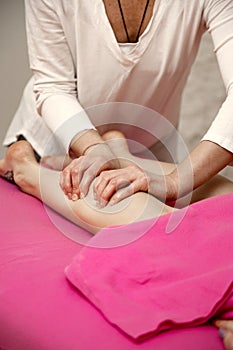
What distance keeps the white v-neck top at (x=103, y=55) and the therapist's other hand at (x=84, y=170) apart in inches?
5.5

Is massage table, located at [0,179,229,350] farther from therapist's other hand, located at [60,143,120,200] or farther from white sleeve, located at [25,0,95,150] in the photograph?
white sleeve, located at [25,0,95,150]

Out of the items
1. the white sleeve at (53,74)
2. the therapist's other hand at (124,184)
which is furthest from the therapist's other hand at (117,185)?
the white sleeve at (53,74)

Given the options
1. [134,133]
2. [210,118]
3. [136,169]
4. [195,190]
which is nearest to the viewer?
[136,169]

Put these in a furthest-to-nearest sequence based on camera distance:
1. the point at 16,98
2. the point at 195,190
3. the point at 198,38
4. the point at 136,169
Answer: the point at 16,98
the point at 198,38
the point at 195,190
the point at 136,169

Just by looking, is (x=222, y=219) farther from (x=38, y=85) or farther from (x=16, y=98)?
(x=16, y=98)

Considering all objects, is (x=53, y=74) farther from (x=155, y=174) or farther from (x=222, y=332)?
(x=222, y=332)

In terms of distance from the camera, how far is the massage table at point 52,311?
100 centimetres

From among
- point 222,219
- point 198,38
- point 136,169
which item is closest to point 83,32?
point 198,38

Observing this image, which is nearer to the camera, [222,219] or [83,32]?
[222,219]

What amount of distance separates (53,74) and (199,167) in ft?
1.56

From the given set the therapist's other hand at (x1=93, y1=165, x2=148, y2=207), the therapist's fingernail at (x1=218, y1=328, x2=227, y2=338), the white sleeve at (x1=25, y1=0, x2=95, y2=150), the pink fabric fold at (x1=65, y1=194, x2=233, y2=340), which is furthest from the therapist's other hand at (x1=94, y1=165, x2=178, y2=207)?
the therapist's fingernail at (x1=218, y1=328, x2=227, y2=338)

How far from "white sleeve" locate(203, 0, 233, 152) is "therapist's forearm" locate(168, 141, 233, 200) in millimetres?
21

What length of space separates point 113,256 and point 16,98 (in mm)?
1461

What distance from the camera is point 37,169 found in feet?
5.11
